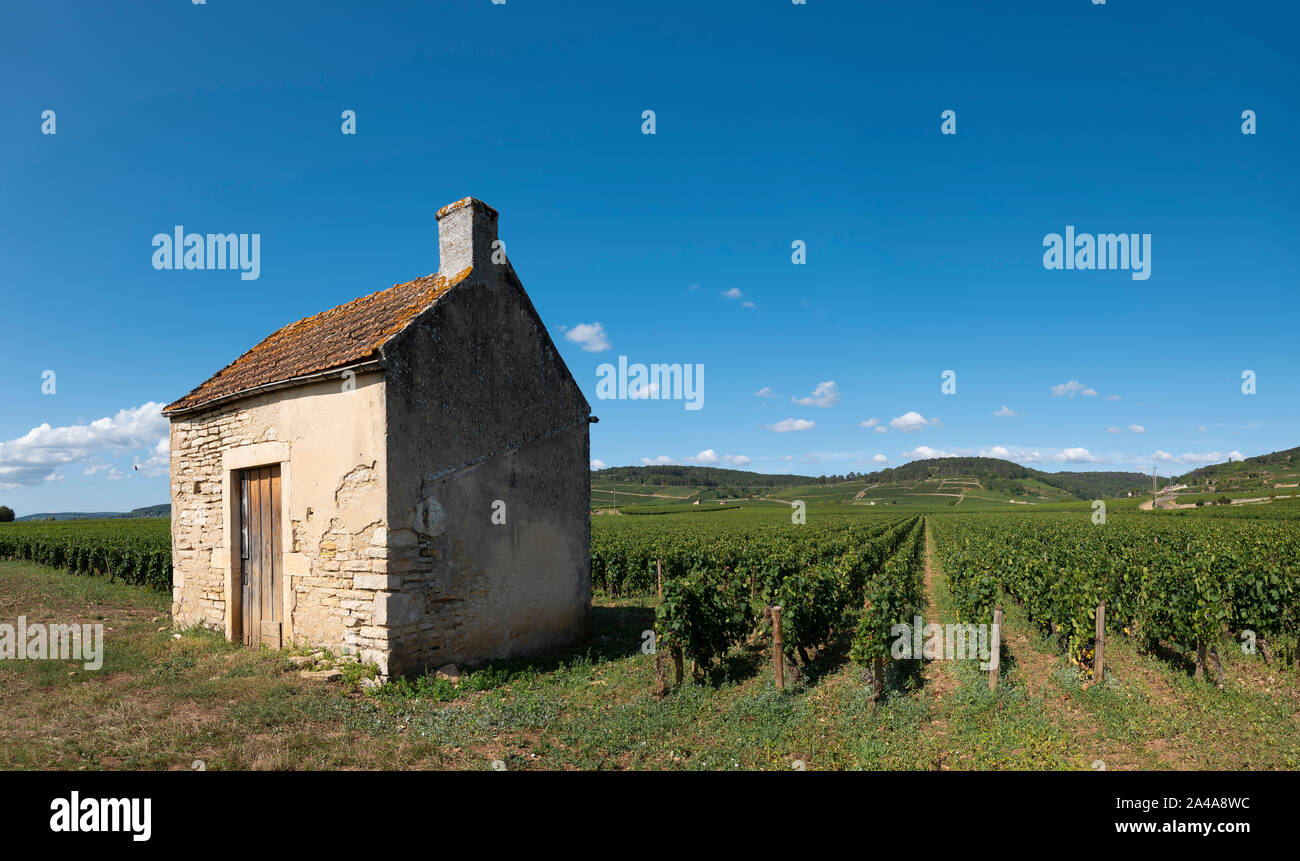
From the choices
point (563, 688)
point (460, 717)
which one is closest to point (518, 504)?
point (563, 688)

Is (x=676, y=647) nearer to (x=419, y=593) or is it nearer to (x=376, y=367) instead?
(x=419, y=593)

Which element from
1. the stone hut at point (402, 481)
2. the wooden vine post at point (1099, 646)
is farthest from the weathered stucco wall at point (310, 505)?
the wooden vine post at point (1099, 646)

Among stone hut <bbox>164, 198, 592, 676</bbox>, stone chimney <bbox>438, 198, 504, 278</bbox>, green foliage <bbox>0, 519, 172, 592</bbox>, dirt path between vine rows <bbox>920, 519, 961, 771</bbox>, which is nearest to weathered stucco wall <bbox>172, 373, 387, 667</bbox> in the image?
stone hut <bbox>164, 198, 592, 676</bbox>

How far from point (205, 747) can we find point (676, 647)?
559 centimetres

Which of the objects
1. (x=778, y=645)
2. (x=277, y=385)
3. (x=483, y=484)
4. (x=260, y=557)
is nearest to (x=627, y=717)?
(x=778, y=645)

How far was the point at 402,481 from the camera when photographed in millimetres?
8711

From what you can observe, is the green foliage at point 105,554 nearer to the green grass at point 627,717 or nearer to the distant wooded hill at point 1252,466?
the green grass at point 627,717

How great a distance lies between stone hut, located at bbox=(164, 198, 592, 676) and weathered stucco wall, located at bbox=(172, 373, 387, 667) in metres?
0.03

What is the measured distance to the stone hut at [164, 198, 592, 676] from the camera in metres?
8.74

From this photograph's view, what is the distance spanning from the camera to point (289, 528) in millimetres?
9742

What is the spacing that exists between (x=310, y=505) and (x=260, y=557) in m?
2.02

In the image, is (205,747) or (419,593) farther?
(419,593)

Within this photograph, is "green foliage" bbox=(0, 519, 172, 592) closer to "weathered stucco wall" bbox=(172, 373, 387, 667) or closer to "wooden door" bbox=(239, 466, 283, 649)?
"weathered stucco wall" bbox=(172, 373, 387, 667)

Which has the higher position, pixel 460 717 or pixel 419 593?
pixel 419 593
